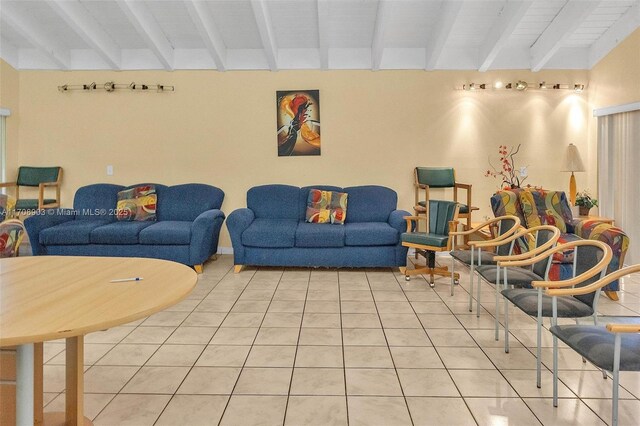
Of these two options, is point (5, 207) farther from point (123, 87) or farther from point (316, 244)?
point (123, 87)

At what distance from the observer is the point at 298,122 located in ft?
19.9

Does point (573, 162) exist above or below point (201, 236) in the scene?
above

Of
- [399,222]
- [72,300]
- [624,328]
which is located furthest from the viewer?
[399,222]

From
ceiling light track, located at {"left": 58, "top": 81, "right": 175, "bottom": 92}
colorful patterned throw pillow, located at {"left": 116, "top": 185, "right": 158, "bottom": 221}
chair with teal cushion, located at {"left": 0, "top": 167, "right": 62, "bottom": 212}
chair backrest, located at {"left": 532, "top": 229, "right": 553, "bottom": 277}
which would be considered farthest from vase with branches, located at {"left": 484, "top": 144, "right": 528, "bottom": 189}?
chair with teal cushion, located at {"left": 0, "top": 167, "right": 62, "bottom": 212}

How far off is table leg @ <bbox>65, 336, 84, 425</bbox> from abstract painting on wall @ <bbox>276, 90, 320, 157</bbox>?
4.63 metres

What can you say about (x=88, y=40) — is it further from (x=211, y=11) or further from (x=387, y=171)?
(x=387, y=171)

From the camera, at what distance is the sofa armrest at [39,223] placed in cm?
487

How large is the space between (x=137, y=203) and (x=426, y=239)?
3.55m

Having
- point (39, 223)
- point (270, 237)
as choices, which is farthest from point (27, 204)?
point (270, 237)

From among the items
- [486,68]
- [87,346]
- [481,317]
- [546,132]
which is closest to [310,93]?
[486,68]

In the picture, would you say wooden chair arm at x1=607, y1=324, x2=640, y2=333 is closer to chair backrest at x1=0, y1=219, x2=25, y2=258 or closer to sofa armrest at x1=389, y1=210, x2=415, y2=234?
chair backrest at x1=0, y1=219, x2=25, y2=258

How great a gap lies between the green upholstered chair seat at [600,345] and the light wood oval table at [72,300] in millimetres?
1611

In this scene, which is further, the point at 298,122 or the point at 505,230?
the point at 298,122

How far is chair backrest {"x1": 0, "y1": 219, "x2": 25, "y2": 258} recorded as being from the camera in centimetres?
220
